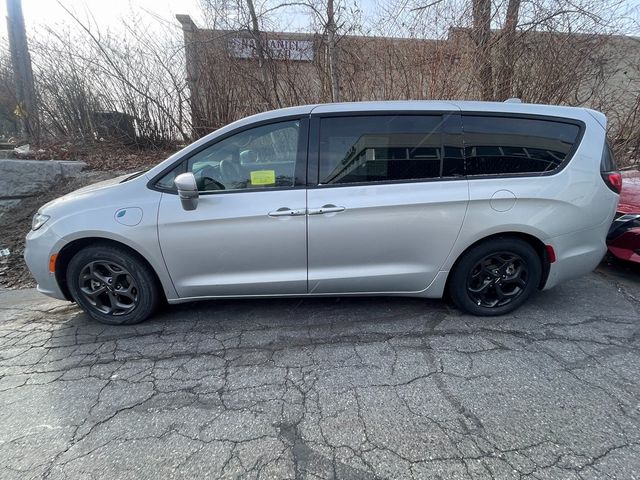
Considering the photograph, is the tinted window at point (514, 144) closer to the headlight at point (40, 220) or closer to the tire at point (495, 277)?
the tire at point (495, 277)

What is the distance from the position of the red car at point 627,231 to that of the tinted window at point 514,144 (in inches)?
58.9

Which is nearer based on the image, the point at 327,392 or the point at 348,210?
the point at 327,392

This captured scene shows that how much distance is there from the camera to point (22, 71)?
7312mm

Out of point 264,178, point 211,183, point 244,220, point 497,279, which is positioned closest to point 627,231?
point 497,279

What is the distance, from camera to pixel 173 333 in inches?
113

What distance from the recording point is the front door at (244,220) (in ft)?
8.85

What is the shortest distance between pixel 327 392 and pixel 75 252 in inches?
96.6

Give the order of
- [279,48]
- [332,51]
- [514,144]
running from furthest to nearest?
[279,48]
[332,51]
[514,144]

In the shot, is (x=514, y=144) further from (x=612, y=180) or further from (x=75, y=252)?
(x=75, y=252)

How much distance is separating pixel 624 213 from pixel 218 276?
170 inches

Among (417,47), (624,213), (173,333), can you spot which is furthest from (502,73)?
(173,333)

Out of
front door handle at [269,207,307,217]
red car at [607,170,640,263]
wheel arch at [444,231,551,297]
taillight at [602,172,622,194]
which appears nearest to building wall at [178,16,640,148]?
red car at [607,170,640,263]

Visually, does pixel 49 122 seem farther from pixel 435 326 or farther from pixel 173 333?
pixel 435 326

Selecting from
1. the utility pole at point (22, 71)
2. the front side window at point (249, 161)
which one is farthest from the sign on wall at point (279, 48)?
the front side window at point (249, 161)
